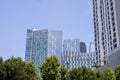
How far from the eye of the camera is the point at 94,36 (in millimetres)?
103438

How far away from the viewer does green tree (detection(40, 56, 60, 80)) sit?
36650mm

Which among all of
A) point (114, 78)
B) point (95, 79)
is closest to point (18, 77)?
point (95, 79)

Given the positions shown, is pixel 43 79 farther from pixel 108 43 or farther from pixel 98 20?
pixel 98 20

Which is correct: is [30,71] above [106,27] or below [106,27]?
below

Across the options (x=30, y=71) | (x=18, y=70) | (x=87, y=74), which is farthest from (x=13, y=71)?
(x=87, y=74)

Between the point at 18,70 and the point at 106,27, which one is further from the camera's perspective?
the point at 106,27

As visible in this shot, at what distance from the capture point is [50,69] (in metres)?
36.8

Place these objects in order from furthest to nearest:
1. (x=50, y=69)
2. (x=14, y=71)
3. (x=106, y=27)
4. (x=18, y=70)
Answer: (x=106, y=27) → (x=14, y=71) → (x=18, y=70) → (x=50, y=69)

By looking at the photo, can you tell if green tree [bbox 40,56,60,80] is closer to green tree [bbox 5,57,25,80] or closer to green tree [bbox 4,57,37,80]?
green tree [bbox 4,57,37,80]

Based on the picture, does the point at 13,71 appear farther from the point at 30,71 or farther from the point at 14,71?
the point at 30,71

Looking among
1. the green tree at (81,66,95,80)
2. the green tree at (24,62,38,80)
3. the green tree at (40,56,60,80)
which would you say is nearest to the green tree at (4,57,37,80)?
the green tree at (24,62,38,80)

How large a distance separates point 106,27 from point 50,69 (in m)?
62.7

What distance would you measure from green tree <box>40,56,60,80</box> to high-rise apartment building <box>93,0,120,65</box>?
52114 millimetres

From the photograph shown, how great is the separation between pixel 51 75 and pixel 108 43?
58767mm
